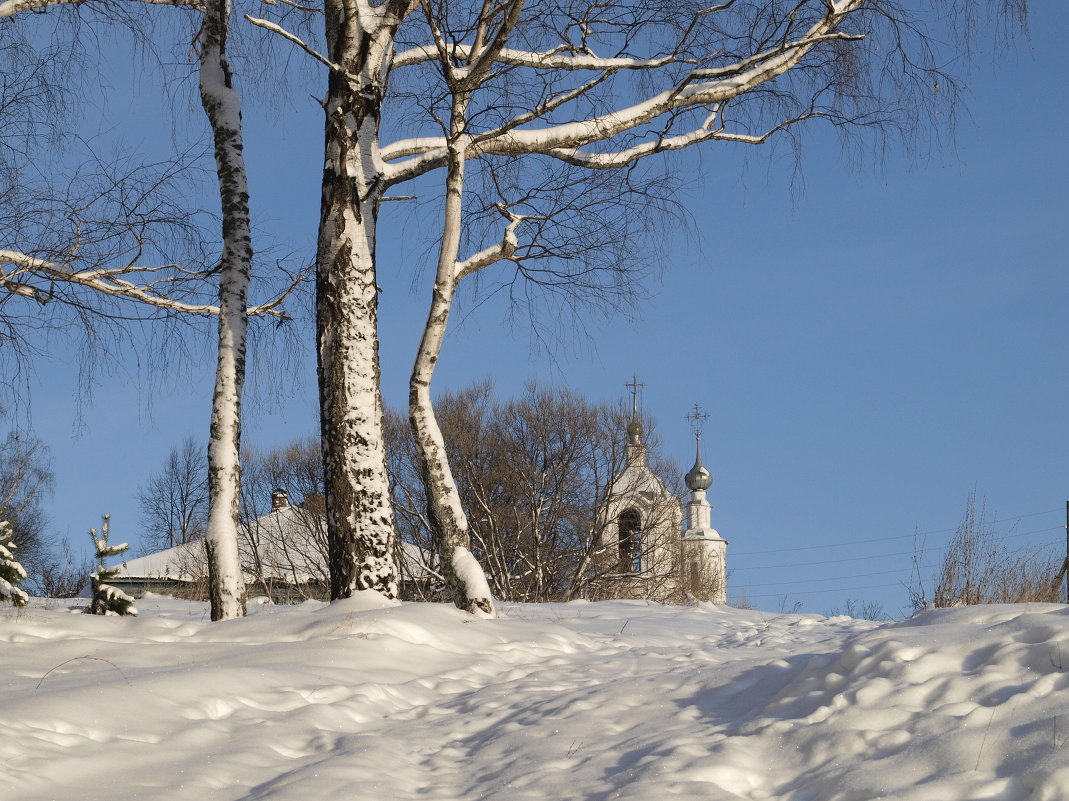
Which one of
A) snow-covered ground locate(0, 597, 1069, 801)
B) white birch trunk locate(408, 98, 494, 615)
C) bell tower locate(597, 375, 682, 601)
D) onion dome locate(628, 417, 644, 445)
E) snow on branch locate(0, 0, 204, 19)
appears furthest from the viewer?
onion dome locate(628, 417, 644, 445)

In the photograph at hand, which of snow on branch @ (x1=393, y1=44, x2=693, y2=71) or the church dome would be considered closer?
snow on branch @ (x1=393, y1=44, x2=693, y2=71)

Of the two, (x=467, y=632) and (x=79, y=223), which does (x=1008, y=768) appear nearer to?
(x=467, y=632)

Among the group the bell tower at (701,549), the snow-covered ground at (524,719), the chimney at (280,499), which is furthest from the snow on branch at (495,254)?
the chimney at (280,499)

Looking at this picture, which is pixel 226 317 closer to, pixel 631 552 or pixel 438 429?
pixel 438 429

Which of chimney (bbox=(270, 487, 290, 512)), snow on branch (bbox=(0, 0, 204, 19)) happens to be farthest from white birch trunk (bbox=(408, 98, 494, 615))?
chimney (bbox=(270, 487, 290, 512))

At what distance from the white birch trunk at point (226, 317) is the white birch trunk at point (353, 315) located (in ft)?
3.26

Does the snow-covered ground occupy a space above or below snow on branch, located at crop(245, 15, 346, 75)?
below

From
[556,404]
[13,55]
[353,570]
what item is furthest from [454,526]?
[556,404]

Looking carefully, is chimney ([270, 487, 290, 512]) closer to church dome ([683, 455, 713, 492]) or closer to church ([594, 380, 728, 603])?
church ([594, 380, 728, 603])

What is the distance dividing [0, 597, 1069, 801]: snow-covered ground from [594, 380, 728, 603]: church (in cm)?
2005

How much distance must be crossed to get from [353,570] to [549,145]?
4.14 metres

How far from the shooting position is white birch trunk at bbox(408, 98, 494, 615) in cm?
741

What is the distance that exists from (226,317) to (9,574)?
3.59 metres

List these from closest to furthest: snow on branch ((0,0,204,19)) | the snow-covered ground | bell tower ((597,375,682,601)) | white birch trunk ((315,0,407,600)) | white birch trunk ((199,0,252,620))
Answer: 1. the snow-covered ground
2. white birch trunk ((315,0,407,600))
3. white birch trunk ((199,0,252,620))
4. snow on branch ((0,0,204,19))
5. bell tower ((597,375,682,601))
